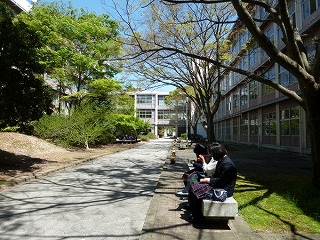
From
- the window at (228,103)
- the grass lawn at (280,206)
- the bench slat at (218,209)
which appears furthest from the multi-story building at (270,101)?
the bench slat at (218,209)

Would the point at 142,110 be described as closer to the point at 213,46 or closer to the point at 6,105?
the point at 213,46

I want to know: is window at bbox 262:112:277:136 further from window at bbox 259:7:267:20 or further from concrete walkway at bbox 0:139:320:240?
concrete walkway at bbox 0:139:320:240

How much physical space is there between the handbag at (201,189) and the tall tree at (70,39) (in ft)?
60.9

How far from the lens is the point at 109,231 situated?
527 cm

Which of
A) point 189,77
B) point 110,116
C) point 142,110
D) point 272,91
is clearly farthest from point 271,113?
point 142,110

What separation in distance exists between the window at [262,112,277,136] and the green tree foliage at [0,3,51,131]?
65.9 ft

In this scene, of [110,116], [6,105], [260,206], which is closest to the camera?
[260,206]

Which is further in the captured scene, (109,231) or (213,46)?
(213,46)

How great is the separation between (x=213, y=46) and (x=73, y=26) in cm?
1136

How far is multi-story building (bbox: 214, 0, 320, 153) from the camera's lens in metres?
20.0

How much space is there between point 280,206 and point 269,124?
22917mm

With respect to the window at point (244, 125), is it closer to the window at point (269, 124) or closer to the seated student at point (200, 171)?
the window at point (269, 124)

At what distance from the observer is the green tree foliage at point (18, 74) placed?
38.1 feet

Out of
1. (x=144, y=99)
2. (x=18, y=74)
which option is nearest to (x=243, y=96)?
(x=18, y=74)
